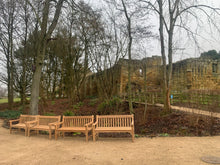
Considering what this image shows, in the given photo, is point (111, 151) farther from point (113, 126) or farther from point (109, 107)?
point (109, 107)

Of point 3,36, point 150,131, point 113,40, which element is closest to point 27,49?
point 3,36

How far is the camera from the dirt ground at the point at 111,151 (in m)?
3.95

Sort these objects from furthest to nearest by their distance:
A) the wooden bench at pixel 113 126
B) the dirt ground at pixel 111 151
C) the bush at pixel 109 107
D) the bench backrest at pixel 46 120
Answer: the bush at pixel 109 107, the bench backrest at pixel 46 120, the wooden bench at pixel 113 126, the dirt ground at pixel 111 151

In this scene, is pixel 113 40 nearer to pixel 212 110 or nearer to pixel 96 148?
pixel 212 110

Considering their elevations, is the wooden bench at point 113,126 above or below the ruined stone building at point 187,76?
below

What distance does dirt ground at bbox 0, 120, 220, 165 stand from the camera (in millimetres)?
3945

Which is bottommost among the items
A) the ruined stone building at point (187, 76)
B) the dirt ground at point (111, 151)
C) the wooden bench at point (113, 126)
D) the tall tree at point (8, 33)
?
the dirt ground at point (111, 151)

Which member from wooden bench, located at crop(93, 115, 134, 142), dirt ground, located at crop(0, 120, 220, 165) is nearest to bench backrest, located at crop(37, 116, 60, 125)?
dirt ground, located at crop(0, 120, 220, 165)

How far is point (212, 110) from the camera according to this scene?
6473 millimetres

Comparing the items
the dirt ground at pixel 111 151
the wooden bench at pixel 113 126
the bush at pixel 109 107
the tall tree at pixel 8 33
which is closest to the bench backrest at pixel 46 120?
the dirt ground at pixel 111 151

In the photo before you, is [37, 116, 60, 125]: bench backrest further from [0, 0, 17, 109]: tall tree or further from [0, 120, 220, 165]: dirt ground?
[0, 0, 17, 109]: tall tree

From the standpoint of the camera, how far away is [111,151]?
464 centimetres

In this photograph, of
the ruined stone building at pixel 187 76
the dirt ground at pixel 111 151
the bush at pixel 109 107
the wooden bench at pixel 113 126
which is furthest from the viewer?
the ruined stone building at pixel 187 76

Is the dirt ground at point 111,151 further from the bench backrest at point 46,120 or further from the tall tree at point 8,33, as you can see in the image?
the tall tree at point 8,33
